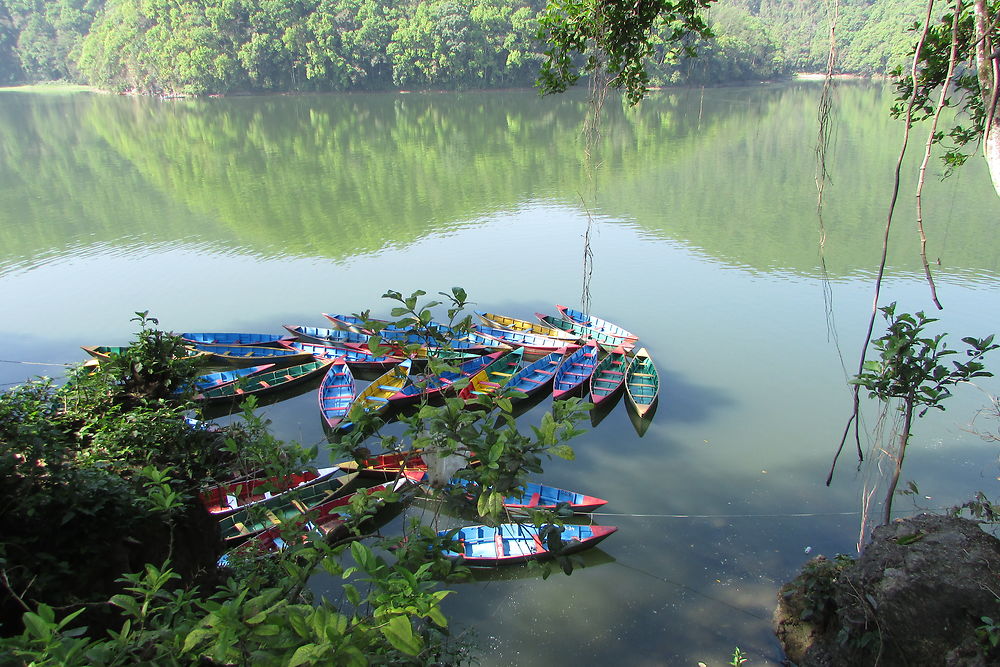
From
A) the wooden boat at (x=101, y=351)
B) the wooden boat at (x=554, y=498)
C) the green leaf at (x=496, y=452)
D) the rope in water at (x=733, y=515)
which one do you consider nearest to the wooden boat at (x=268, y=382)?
the wooden boat at (x=101, y=351)

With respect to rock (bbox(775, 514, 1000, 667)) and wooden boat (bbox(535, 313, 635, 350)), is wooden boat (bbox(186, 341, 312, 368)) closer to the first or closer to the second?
wooden boat (bbox(535, 313, 635, 350))

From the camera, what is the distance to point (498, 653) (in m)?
5.30

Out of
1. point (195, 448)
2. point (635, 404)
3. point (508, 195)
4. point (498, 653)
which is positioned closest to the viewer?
point (498, 653)

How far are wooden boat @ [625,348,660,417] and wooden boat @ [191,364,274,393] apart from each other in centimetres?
521

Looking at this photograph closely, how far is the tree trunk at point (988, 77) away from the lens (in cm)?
272

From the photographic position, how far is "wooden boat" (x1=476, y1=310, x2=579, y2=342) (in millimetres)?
10242

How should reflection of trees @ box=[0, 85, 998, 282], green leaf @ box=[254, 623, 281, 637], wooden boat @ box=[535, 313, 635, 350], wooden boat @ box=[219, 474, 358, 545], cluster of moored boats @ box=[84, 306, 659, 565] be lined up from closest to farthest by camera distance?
green leaf @ box=[254, 623, 281, 637] < wooden boat @ box=[219, 474, 358, 545] < cluster of moored boats @ box=[84, 306, 659, 565] < wooden boat @ box=[535, 313, 635, 350] < reflection of trees @ box=[0, 85, 998, 282]

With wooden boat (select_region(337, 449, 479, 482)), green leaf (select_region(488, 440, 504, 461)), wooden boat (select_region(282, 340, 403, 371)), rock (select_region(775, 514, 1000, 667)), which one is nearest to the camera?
green leaf (select_region(488, 440, 504, 461))

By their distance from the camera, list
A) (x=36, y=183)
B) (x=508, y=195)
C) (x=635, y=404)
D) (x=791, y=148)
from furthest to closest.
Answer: (x=791, y=148) < (x=36, y=183) < (x=508, y=195) < (x=635, y=404)

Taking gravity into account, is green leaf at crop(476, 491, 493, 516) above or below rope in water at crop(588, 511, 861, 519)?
above

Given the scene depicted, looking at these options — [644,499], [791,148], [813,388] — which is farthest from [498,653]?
[791,148]

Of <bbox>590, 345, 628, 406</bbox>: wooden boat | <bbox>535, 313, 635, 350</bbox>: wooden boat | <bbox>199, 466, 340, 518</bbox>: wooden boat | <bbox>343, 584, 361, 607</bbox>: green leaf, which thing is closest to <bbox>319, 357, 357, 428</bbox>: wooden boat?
<bbox>199, 466, 340, 518</bbox>: wooden boat

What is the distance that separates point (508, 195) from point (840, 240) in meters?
8.92

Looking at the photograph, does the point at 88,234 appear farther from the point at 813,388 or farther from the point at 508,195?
the point at 813,388
